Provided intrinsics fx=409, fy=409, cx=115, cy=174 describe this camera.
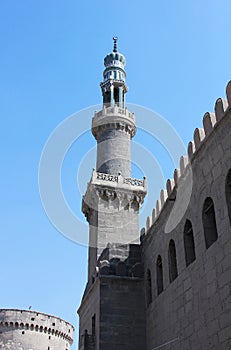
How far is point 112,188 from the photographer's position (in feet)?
65.8

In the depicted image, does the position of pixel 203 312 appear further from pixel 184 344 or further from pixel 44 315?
pixel 44 315

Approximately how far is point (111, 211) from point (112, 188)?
1157 millimetres

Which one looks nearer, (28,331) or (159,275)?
(159,275)

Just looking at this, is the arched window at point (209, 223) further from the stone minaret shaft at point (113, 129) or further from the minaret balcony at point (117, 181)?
the stone minaret shaft at point (113, 129)

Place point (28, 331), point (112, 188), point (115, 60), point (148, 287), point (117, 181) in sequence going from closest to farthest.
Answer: point (148, 287) < point (112, 188) < point (117, 181) < point (115, 60) < point (28, 331)

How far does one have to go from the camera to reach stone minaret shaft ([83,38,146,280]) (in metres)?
19.0

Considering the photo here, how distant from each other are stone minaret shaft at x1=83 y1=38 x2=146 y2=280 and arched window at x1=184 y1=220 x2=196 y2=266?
580 cm

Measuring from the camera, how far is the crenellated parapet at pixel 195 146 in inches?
412

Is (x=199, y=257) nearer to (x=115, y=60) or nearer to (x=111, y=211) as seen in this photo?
Result: (x=111, y=211)

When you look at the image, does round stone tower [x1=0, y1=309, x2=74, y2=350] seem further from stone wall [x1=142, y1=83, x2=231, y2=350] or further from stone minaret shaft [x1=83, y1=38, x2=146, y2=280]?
stone wall [x1=142, y1=83, x2=231, y2=350]

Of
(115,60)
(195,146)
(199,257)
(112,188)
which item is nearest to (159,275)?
(199,257)

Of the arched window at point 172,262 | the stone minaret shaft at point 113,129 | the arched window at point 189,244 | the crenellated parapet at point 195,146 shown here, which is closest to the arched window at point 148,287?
the crenellated parapet at point 195,146

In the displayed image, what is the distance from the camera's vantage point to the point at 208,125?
36.5 ft

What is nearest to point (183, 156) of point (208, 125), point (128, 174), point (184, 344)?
point (208, 125)
